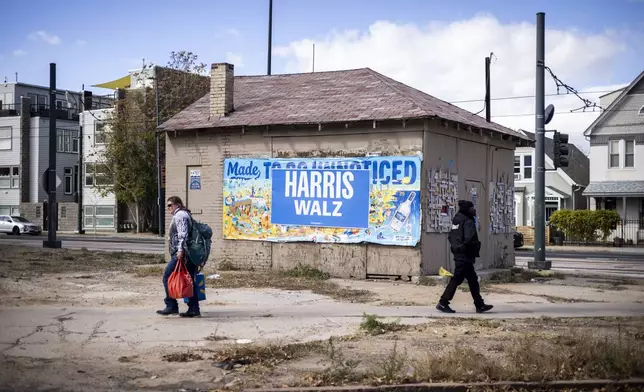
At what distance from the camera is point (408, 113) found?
673 inches

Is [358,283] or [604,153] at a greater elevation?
[604,153]

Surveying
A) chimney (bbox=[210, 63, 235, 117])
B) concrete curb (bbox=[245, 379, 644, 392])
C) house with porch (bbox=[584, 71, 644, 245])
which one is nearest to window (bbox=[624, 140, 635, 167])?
house with porch (bbox=[584, 71, 644, 245])

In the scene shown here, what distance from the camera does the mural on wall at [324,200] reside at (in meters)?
17.3

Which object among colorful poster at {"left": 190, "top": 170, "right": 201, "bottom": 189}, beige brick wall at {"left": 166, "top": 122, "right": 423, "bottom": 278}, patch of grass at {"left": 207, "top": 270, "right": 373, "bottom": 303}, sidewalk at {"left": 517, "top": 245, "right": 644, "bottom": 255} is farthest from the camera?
sidewalk at {"left": 517, "top": 245, "right": 644, "bottom": 255}

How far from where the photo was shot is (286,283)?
16500 millimetres

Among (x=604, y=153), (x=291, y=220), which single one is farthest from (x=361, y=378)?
(x=604, y=153)

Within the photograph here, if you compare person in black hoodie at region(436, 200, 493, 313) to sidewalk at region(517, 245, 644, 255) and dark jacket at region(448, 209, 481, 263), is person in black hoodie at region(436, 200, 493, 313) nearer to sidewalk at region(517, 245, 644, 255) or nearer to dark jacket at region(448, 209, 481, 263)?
dark jacket at region(448, 209, 481, 263)

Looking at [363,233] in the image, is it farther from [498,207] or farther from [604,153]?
[604,153]

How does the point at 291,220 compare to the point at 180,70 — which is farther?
the point at 180,70

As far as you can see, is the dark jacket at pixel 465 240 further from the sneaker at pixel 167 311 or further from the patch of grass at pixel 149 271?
the patch of grass at pixel 149 271

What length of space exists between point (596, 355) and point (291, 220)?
11480mm

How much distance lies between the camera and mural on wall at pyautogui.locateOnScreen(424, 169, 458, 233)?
1731cm

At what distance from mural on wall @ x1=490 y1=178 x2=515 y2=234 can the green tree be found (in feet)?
102

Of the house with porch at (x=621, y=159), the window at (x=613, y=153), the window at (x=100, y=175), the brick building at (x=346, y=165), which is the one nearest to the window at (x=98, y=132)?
the window at (x=100, y=175)
